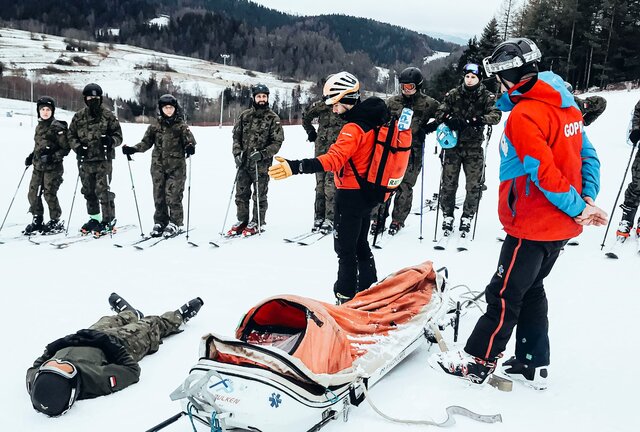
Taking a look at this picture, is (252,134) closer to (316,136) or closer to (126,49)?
(316,136)

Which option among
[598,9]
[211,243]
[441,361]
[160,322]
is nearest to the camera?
[441,361]

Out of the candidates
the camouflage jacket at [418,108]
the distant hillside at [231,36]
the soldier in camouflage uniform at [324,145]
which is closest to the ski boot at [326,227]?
the soldier in camouflage uniform at [324,145]

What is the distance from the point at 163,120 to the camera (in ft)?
23.0

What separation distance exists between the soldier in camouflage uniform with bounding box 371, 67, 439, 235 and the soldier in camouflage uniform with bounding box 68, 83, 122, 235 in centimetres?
403

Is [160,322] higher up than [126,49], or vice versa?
[126,49]

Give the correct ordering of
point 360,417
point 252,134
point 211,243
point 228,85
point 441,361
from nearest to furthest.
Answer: point 360,417
point 441,361
point 211,243
point 252,134
point 228,85

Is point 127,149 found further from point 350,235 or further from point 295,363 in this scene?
point 295,363

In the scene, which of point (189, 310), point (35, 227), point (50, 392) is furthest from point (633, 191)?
point (35, 227)

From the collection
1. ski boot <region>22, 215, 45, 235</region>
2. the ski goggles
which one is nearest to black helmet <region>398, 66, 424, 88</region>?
the ski goggles

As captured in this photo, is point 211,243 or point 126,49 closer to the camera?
point 211,243

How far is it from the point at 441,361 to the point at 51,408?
2216 mm

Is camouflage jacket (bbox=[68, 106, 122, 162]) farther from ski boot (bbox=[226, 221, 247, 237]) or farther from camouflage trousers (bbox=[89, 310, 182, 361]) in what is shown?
camouflage trousers (bbox=[89, 310, 182, 361])

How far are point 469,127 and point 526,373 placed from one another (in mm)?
3936

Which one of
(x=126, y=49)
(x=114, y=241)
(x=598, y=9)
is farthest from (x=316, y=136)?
(x=126, y=49)
